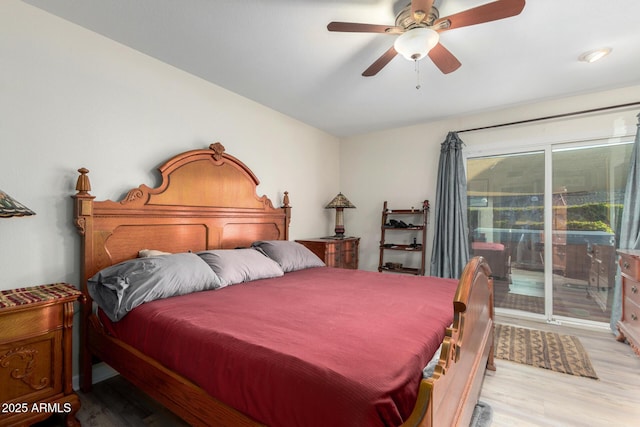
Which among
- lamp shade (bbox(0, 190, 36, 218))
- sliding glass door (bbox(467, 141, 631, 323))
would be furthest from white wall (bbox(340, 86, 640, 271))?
lamp shade (bbox(0, 190, 36, 218))

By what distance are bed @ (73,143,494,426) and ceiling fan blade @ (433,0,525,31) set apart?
1314 mm

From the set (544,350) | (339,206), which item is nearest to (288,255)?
(339,206)

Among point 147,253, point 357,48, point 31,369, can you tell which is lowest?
point 31,369

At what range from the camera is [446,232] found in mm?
3863

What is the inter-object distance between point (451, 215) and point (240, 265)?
2694 mm

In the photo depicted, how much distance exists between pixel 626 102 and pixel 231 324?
13.9 ft

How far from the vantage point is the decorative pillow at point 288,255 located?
2.97 metres

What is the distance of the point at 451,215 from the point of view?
3.84m

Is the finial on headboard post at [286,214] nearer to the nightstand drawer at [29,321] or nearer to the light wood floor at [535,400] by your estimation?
the light wood floor at [535,400]

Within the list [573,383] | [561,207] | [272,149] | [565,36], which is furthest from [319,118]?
[573,383]

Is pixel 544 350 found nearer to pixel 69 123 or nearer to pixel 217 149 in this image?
pixel 217 149

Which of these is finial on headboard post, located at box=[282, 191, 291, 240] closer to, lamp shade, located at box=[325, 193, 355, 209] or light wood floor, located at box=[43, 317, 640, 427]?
lamp shade, located at box=[325, 193, 355, 209]

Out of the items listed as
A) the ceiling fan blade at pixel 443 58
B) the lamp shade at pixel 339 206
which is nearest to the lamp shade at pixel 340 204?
the lamp shade at pixel 339 206

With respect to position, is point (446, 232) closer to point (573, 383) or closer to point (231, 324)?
point (573, 383)
